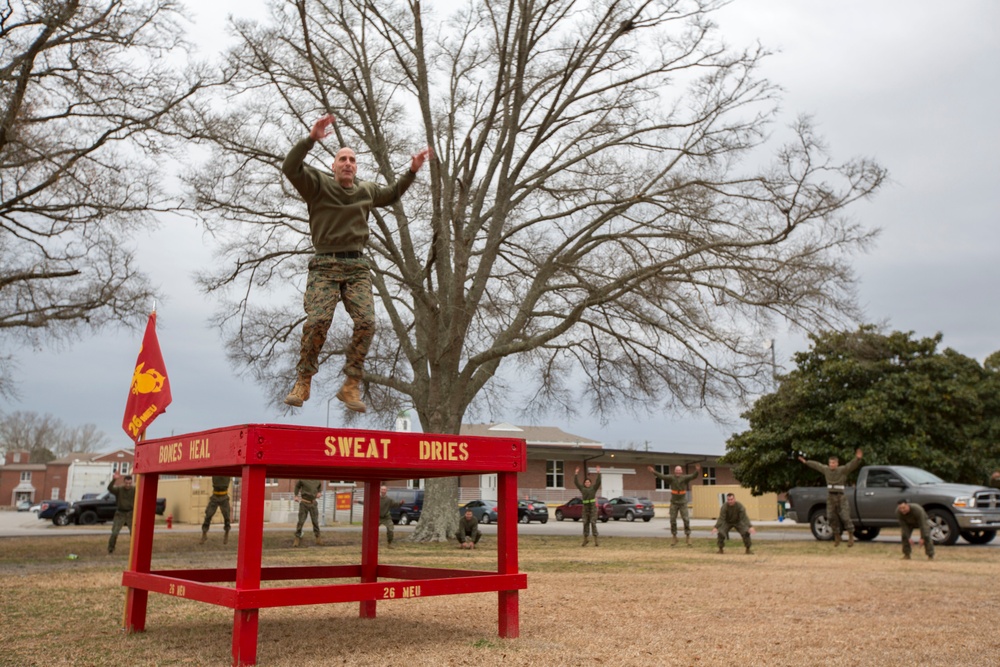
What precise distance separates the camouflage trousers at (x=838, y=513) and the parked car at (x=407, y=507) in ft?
77.7

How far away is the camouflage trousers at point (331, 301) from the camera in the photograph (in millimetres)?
6355

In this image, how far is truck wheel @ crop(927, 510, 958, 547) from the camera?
18.4 meters

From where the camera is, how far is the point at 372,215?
66.5 ft

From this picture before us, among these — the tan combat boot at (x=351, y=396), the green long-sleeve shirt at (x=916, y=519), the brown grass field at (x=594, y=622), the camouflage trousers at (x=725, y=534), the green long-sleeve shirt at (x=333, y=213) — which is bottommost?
the brown grass field at (x=594, y=622)

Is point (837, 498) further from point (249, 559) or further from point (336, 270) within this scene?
point (249, 559)

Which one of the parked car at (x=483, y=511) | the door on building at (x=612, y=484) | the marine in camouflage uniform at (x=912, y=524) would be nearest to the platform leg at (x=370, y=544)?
the marine in camouflage uniform at (x=912, y=524)

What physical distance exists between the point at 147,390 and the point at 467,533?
12351 millimetres

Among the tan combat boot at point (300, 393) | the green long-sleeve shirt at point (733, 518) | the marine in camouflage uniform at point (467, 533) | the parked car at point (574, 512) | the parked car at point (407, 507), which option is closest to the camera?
the tan combat boot at point (300, 393)

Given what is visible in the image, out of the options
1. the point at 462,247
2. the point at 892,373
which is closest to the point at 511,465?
the point at 462,247

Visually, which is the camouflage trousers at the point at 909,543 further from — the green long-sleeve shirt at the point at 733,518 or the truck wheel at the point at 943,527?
the truck wheel at the point at 943,527

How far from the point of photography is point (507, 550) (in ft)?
21.6

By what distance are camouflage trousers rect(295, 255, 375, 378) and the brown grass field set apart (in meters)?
2.16

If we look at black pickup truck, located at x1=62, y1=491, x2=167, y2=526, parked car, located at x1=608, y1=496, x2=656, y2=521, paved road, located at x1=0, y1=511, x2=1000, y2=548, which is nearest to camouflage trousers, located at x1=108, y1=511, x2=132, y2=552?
paved road, located at x1=0, y1=511, x2=1000, y2=548

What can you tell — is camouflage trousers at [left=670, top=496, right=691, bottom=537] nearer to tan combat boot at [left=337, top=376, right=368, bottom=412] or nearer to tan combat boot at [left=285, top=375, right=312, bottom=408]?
tan combat boot at [left=337, top=376, right=368, bottom=412]
